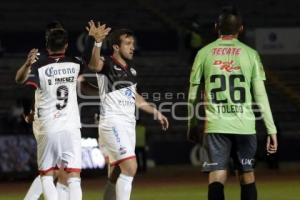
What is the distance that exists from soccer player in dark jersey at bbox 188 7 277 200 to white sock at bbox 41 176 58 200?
1.54 meters

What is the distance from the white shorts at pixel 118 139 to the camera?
877 cm

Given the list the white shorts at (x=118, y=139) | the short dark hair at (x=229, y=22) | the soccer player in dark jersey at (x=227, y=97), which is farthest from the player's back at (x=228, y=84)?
the white shorts at (x=118, y=139)

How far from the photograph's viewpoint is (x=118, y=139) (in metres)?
8.77

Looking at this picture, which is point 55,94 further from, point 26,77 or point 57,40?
point 57,40

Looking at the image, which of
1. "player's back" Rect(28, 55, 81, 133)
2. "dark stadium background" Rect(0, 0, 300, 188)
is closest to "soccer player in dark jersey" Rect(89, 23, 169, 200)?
"player's back" Rect(28, 55, 81, 133)

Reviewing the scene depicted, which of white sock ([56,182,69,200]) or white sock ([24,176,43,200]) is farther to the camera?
white sock ([24,176,43,200])

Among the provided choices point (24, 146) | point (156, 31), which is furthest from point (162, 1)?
point (24, 146)

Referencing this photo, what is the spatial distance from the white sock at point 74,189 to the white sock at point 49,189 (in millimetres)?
162

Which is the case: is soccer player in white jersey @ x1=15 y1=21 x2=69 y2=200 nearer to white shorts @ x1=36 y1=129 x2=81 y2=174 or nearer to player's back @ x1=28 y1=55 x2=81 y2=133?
player's back @ x1=28 y1=55 x2=81 y2=133

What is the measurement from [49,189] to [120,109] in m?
1.15

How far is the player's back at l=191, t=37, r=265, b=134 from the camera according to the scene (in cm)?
798

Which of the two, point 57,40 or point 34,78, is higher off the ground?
point 57,40

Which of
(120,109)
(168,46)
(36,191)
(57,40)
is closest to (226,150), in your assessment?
(120,109)

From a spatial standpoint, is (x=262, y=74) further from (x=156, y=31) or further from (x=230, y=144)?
(x=156, y=31)
